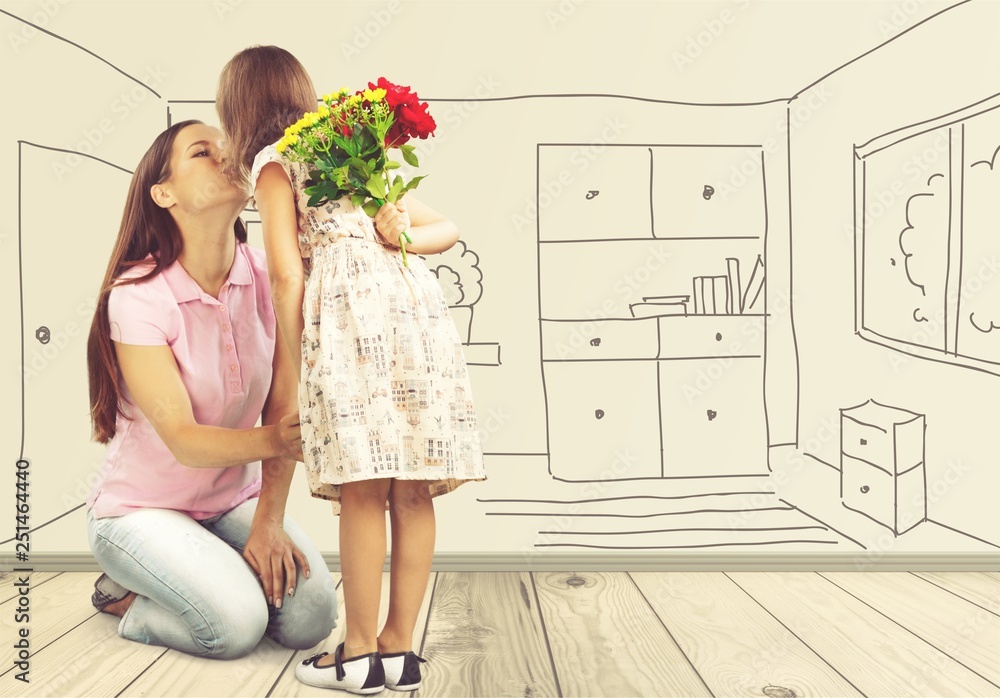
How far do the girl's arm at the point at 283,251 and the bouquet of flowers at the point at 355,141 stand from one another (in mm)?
48

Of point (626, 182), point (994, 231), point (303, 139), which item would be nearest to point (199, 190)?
point (303, 139)

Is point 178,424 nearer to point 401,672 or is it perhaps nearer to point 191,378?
point 191,378

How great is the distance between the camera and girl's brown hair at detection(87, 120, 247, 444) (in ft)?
5.87

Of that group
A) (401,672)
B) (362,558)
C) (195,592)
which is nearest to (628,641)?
(401,672)

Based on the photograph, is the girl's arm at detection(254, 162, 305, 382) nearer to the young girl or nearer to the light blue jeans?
the young girl

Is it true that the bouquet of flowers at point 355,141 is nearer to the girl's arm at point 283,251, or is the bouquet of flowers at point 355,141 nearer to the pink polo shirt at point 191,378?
the girl's arm at point 283,251

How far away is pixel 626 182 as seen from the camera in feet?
7.83

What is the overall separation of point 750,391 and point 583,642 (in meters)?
0.94

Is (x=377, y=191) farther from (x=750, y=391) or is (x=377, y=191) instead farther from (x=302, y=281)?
(x=750, y=391)

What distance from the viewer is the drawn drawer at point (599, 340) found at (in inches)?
93.4

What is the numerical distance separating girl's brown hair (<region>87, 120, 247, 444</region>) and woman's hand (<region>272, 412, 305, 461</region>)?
406 mm

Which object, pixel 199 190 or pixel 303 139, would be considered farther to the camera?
pixel 199 190

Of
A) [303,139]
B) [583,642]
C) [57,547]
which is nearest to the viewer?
[303,139]

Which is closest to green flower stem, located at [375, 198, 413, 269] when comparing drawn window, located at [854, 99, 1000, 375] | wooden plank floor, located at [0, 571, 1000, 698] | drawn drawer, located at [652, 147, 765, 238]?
wooden plank floor, located at [0, 571, 1000, 698]
